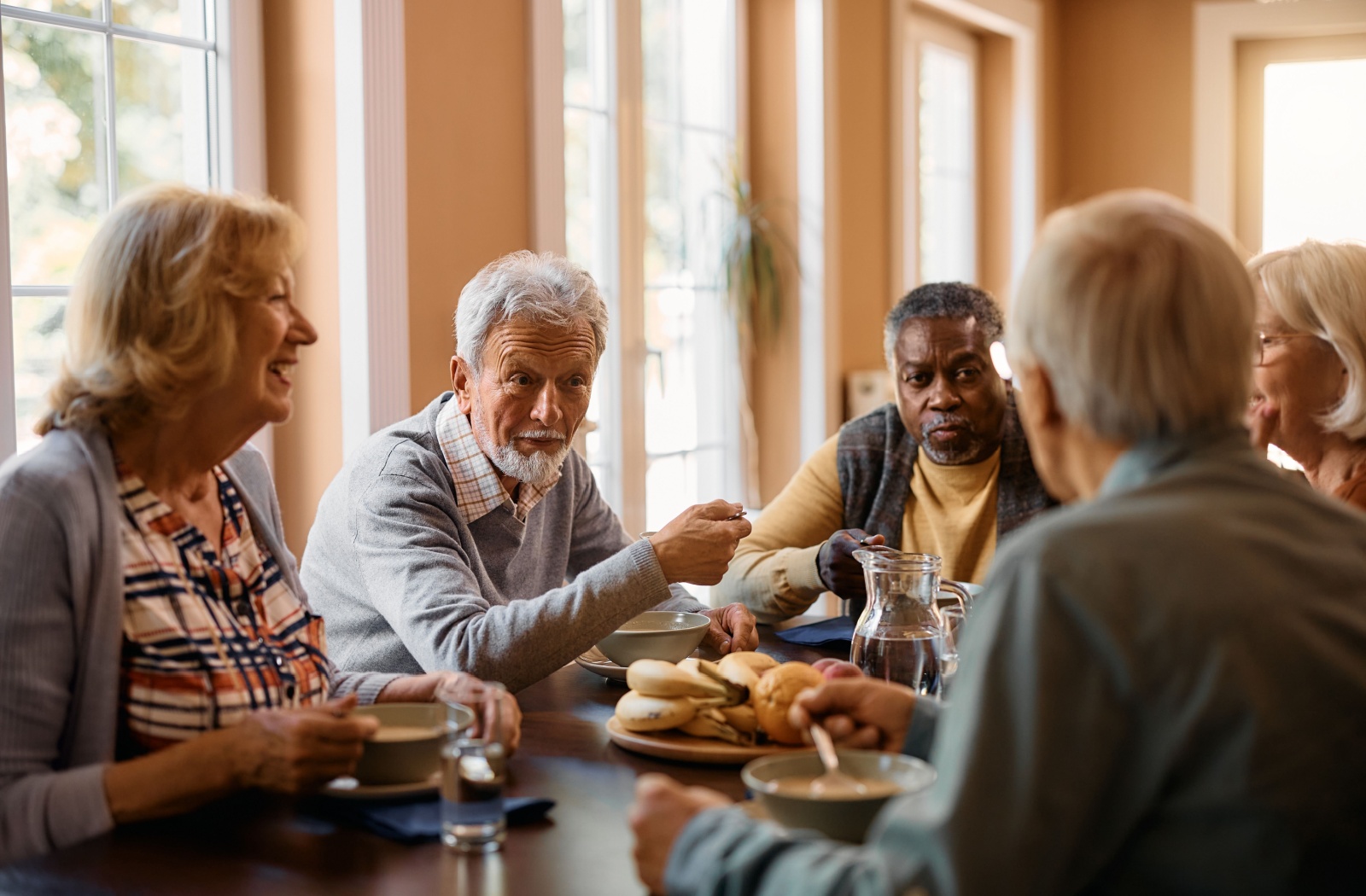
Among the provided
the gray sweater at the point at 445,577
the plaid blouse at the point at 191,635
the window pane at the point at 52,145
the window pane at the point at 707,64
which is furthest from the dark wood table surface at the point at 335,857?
the window pane at the point at 707,64

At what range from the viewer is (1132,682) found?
2.67ft

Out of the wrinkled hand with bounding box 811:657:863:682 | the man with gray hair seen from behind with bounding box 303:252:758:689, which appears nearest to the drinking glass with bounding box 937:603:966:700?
the wrinkled hand with bounding box 811:657:863:682

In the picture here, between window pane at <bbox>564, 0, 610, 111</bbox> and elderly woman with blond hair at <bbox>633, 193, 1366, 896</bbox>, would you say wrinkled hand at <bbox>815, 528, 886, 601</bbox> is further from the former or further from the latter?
window pane at <bbox>564, 0, 610, 111</bbox>

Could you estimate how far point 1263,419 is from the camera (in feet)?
7.37

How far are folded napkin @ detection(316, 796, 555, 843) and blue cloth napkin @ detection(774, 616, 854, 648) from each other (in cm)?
87

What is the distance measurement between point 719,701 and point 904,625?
0.24 m

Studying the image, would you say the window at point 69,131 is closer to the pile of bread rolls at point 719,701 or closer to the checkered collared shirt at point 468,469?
the checkered collared shirt at point 468,469

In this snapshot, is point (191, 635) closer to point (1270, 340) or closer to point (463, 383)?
point (463, 383)

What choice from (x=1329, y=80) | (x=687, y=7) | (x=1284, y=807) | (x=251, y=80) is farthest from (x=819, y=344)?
(x=1284, y=807)

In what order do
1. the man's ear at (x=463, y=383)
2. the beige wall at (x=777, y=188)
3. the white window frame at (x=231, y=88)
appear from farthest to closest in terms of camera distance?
the beige wall at (x=777, y=188) → the white window frame at (x=231, y=88) → the man's ear at (x=463, y=383)

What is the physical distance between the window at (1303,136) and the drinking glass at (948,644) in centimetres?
499

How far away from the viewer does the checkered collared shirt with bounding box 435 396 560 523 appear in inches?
80.6

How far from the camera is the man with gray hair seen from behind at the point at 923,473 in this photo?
2.48 metres

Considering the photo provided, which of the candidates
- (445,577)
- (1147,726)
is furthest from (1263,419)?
(1147,726)
